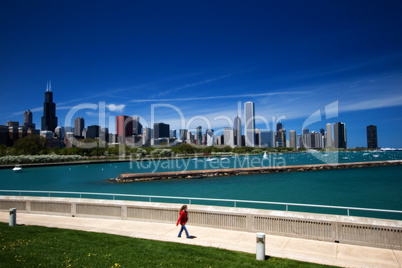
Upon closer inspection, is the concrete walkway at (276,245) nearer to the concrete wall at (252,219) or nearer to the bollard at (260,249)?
the concrete wall at (252,219)

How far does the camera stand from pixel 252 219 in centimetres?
1084

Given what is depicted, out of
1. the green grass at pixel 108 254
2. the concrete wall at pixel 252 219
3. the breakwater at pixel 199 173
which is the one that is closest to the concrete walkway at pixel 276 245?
the concrete wall at pixel 252 219

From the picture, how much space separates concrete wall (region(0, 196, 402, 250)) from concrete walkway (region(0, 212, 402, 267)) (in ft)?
0.90

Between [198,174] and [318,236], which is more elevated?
[318,236]

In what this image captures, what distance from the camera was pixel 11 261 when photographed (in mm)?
6906

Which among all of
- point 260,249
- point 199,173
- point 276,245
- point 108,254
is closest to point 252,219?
point 276,245

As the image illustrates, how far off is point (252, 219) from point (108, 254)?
564cm

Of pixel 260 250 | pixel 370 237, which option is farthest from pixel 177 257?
pixel 370 237

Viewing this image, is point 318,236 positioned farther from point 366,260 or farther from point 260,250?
point 260,250

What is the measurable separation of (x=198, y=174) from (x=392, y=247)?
206 ft

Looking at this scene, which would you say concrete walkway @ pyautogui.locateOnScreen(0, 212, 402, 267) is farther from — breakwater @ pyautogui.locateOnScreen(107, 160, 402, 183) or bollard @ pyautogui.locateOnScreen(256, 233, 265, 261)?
breakwater @ pyautogui.locateOnScreen(107, 160, 402, 183)

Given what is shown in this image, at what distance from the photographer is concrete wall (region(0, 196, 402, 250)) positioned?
9.04 metres

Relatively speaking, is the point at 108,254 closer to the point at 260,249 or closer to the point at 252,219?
the point at 260,249

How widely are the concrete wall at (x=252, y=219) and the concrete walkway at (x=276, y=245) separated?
10.8 inches
